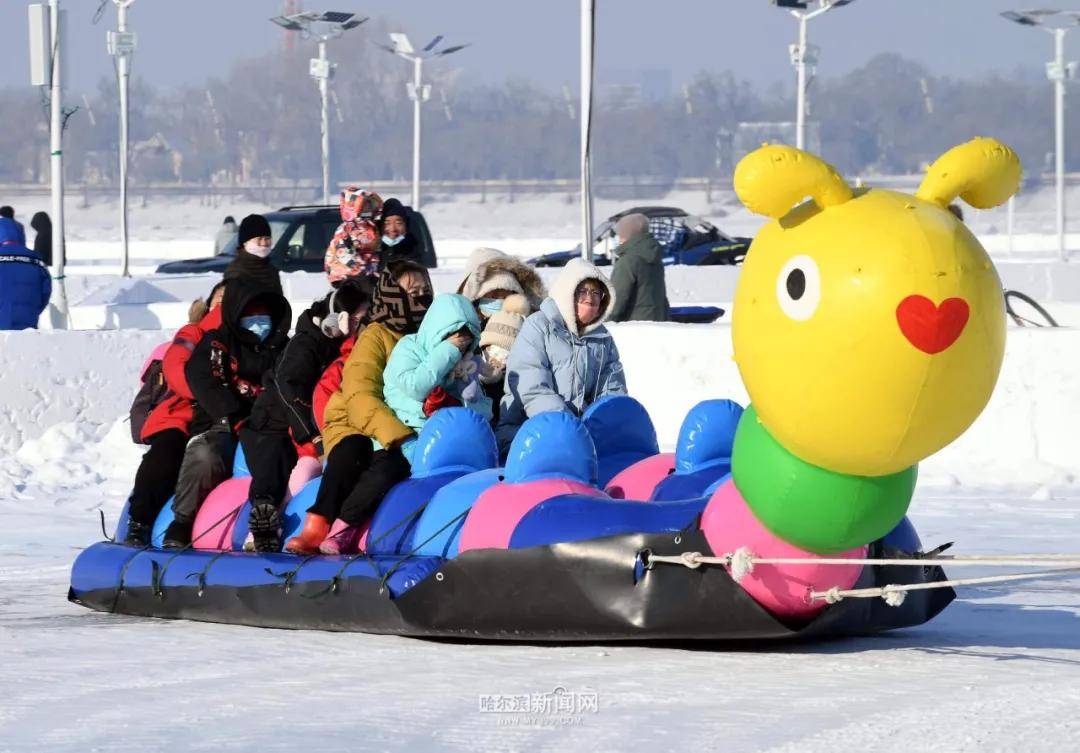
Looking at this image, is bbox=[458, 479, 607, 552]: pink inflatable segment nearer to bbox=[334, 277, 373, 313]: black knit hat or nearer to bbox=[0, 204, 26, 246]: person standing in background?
bbox=[334, 277, 373, 313]: black knit hat

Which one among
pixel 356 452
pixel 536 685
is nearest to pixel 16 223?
pixel 356 452

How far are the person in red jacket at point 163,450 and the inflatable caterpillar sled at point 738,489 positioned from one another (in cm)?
23

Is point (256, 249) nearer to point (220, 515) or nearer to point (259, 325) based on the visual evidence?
point (259, 325)

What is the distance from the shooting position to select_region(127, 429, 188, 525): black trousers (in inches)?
366

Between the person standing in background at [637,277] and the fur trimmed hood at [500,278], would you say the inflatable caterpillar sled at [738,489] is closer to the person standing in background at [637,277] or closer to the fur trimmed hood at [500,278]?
the fur trimmed hood at [500,278]

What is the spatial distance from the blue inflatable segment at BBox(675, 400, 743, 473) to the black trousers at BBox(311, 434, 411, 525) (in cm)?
116

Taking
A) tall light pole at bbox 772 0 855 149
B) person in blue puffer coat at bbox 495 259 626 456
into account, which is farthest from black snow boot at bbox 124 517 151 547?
tall light pole at bbox 772 0 855 149

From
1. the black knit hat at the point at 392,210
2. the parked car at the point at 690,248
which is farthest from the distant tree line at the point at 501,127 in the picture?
the black knit hat at the point at 392,210

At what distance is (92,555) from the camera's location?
368 inches

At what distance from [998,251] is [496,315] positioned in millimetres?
43716

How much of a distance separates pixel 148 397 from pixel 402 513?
6.76ft

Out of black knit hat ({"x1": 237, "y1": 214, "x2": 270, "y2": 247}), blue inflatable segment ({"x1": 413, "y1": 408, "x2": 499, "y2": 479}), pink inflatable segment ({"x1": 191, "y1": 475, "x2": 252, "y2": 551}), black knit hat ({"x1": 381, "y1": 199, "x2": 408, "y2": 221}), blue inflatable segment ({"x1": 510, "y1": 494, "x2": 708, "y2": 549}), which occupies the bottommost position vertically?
pink inflatable segment ({"x1": 191, "y1": 475, "x2": 252, "y2": 551})

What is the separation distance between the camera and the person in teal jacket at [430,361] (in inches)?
321

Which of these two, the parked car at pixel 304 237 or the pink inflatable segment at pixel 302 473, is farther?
the parked car at pixel 304 237
